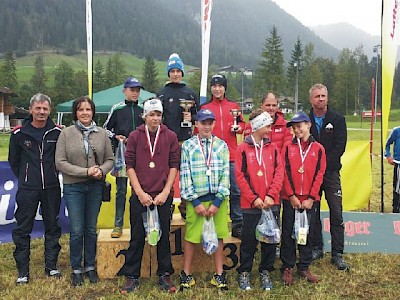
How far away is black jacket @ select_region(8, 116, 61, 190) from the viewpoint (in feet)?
14.3

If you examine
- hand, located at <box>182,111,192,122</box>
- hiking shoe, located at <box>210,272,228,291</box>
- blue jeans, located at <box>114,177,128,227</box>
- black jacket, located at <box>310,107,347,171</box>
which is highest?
hand, located at <box>182,111,192,122</box>

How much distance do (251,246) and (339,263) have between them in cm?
130

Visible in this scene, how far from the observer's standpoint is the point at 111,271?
4.61m

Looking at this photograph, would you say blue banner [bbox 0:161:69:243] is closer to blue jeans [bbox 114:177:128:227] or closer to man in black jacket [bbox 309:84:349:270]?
blue jeans [bbox 114:177:128:227]

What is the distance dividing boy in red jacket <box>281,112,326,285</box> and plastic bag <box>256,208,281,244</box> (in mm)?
329

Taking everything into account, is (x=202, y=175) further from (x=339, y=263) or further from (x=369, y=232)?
(x=369, y=232)

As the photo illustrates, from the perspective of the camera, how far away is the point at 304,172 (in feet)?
14.5

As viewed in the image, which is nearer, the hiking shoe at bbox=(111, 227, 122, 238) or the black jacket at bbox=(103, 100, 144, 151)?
the hiking shoe at bbox=(111, 227, 122, 238)

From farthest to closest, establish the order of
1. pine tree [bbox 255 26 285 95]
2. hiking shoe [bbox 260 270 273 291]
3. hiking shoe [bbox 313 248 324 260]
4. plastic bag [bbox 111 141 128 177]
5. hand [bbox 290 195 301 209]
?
pine tree [bbox 255 26 285 95]
hiking shoe [bbox 313 248 324 260]
plastic bag [bbox 111 141 128 177]
hand [bbox 290 195 301 209]
hiking shoe [bbox 260 270 273 291]

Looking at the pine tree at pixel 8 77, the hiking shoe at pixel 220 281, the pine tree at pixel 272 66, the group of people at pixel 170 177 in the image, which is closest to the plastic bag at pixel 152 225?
the group of people at pixel 170 177

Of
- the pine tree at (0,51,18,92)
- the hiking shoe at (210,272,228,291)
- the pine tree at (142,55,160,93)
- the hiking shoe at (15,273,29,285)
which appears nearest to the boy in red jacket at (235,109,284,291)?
the hiking shoe at (210,272,228,291)

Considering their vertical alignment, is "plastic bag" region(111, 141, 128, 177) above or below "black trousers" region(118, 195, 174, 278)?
above

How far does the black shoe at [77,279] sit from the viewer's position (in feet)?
14.4

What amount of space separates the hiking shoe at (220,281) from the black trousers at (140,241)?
46 centimetres
